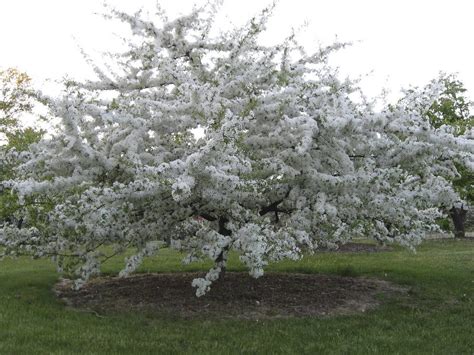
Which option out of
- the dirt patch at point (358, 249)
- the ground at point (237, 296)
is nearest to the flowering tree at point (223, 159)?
the ground at point (237, 296)

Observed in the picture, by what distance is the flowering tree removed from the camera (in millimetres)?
6840

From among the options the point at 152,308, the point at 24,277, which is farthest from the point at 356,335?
the point at 24,277

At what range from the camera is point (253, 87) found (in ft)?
28.2

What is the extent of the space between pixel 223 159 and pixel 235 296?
3.26 m

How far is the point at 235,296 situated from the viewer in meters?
9.05

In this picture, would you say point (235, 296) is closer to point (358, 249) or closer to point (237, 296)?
point (237, 296)

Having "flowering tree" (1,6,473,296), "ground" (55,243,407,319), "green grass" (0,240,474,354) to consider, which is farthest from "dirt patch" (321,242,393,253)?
"flowering tree" (1,6,473,296)

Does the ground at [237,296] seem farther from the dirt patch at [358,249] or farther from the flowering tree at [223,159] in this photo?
the dirt patch at [358,249]

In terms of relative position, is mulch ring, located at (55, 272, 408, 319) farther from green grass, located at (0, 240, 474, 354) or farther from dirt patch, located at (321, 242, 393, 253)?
dirt patch, located at (321, 242, 393, 253)

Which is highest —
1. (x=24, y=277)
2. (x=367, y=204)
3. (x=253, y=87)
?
(x=253, y=87)

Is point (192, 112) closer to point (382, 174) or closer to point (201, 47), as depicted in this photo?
point (201, 47)

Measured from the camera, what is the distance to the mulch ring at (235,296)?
826 centimetres

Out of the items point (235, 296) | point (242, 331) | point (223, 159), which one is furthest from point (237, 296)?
point (223, 159)

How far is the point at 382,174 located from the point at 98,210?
12.2 ft
